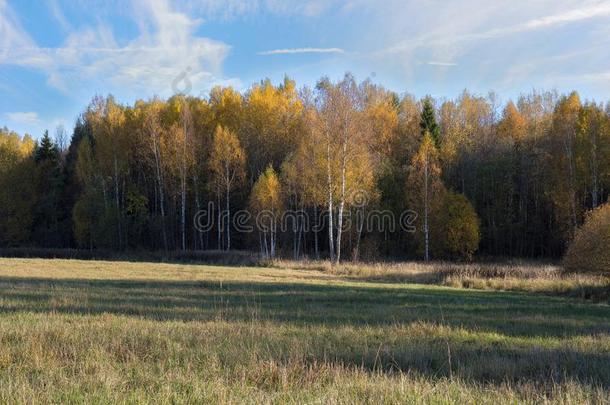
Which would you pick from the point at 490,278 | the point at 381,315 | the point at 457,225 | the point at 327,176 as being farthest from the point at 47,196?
the point at 381,315

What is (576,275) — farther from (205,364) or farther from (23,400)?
(23,400)

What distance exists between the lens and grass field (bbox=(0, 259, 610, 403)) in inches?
229

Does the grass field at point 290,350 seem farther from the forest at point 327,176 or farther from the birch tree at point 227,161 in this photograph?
the birch tree at point 227,161

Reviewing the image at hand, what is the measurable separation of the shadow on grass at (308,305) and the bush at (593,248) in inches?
239

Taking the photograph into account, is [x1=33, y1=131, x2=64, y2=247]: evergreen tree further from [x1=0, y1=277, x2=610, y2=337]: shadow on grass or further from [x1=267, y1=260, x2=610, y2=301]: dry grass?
[x1=0, y1=277, x2=610, y2=337]: shadow on grass

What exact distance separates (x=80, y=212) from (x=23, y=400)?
5903 centimetres

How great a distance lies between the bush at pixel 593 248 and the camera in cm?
2325

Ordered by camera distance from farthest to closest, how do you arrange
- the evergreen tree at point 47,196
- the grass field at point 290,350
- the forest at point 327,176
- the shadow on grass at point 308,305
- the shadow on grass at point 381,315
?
the evergreen tree at point 47,196
the forest at point 327,176
the shadow on grass at point 308,305
the shadow on grass at point 381,315
the grass field at point 290,350

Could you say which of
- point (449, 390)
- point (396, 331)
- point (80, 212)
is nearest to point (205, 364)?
point (449, 390)

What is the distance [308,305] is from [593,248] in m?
16.5

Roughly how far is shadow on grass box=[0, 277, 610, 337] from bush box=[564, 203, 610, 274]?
6.08 m

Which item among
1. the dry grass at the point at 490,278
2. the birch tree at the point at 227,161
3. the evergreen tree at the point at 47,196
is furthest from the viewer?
the evergreen tree at the point at 47,196

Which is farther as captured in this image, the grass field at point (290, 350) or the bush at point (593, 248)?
the bush at point (593, 248)

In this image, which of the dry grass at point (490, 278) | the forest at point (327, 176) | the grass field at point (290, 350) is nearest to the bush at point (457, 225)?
the forest at point (327, 176)
